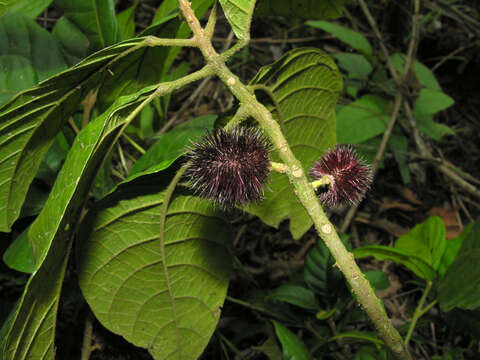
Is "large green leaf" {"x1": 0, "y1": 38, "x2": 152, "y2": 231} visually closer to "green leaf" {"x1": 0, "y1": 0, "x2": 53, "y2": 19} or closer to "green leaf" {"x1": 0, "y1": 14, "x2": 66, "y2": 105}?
"green leaf" {"x1": 0, "y1": 14, "x2": 66, "y2": 105}

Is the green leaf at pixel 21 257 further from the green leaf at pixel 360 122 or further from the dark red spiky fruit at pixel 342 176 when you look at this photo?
the green leaf at pixel 360 122

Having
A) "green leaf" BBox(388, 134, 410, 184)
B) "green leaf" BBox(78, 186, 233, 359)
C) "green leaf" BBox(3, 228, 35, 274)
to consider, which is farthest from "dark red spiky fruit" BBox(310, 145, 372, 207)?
"green leaf" BBox(388, 134, 410, 184)

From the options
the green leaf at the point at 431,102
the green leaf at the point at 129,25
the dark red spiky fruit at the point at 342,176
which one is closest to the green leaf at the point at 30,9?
the green leaf at the point at 129,25

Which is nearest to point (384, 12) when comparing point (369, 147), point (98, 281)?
point (369, 147)

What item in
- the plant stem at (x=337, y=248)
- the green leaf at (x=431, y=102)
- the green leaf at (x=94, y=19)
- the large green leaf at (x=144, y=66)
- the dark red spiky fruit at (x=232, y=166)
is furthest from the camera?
the green leaf at (x=431, y=102)

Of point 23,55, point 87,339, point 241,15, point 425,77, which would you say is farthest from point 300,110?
point 425,77

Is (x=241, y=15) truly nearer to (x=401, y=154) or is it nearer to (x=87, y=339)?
(x=87, y=339)
